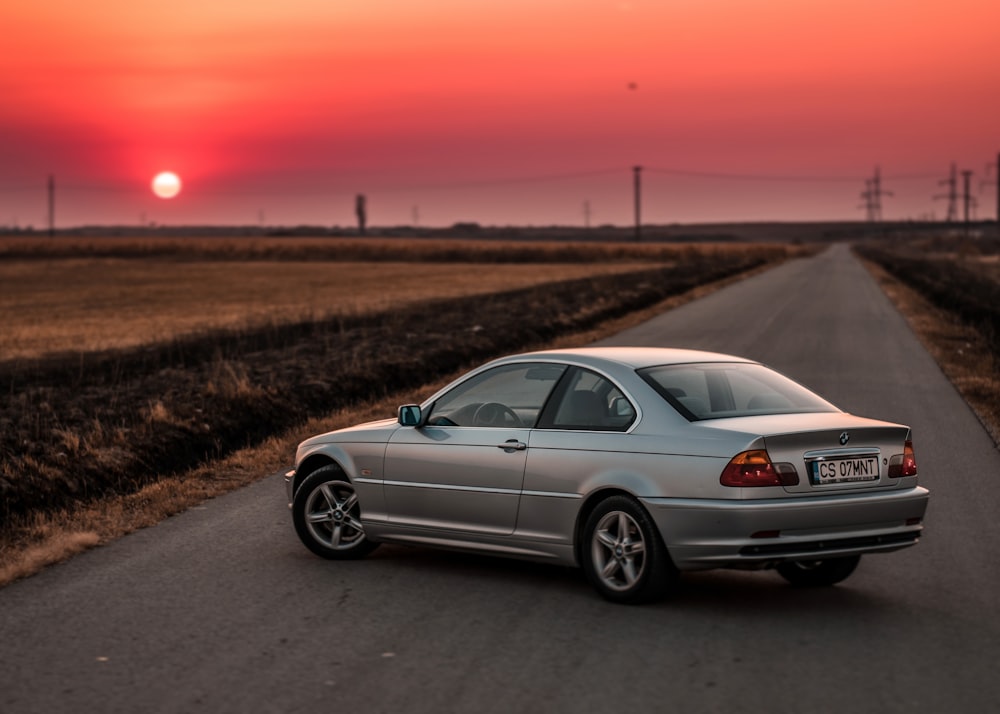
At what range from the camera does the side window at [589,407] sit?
309 inches

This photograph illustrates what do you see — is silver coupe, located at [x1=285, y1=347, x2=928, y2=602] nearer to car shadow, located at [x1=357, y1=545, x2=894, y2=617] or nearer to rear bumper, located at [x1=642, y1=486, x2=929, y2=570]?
rear bumper, located at [x1=642, y1=486, x2=929, y2=570]

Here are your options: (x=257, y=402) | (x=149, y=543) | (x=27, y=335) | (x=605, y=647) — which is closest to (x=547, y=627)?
(x=605, y=647)

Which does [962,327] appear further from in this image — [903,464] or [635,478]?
[635,478]

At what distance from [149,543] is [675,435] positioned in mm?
3923

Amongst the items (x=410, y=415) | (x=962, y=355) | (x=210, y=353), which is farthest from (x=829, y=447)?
(x=210, y=353)

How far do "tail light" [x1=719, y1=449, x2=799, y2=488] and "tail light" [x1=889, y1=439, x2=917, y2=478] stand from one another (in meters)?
0.81

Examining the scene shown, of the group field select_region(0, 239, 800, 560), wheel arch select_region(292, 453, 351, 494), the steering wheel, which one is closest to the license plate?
the steering wheel

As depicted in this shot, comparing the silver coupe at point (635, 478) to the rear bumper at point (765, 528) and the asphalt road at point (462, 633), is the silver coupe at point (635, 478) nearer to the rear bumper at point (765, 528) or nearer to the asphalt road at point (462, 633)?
the rear bumper at point (765, 528)

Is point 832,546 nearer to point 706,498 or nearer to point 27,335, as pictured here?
point 706,498

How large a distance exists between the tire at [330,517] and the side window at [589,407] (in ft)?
5.28

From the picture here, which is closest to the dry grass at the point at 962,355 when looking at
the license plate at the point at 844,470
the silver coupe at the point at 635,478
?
the silver coupe at the point at 635,478

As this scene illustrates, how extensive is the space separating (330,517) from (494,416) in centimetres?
134

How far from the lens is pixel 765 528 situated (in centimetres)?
716

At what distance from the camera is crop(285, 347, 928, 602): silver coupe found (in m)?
7.23
